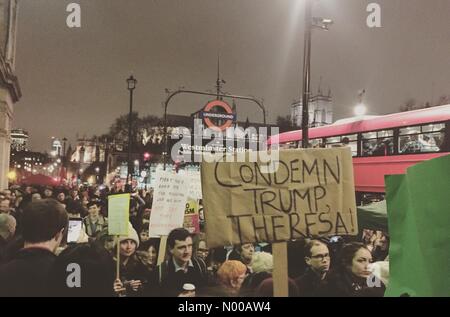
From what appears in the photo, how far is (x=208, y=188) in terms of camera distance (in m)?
3.14

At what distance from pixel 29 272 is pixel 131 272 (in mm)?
2068

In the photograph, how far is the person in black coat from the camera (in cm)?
319

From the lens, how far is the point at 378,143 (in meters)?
13.1

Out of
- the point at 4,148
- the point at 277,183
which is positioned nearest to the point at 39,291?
the point at 277,183

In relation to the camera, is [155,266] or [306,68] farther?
[306,68]

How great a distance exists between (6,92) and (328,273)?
16134 mm

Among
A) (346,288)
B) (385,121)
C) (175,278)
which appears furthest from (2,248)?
(385,121)

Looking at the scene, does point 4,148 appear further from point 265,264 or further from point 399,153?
point 265,264

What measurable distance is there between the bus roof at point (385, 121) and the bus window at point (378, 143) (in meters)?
0.17

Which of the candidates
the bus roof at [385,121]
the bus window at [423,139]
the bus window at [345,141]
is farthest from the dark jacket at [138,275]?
the bus window at [345,141]

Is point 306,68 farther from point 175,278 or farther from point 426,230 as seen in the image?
point 426,230

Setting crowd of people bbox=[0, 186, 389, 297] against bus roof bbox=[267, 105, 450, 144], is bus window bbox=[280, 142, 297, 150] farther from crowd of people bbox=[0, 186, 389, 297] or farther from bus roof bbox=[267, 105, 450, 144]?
crowd of people bbox=[0, 186, 389, 297]

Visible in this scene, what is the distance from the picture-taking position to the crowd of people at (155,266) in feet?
10.8

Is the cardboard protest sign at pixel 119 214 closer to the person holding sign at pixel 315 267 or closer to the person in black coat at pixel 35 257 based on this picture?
the person in black coat at pixel 35 257
